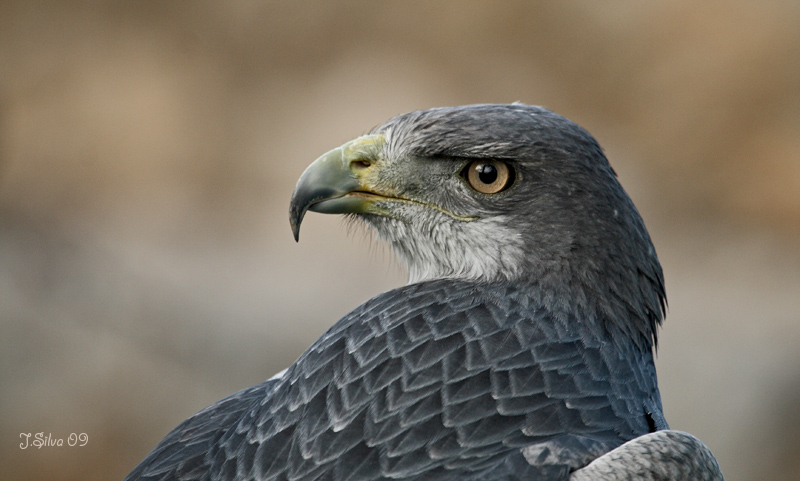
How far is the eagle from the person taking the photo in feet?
7.63

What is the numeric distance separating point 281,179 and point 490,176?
7.90 m

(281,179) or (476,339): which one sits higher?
(281,179)

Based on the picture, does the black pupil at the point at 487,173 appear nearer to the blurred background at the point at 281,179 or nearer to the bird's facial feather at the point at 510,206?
the bird's facial feather at the point at 510,206

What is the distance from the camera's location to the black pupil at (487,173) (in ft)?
9.68

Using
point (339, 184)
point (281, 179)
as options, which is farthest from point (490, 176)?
point (281, 179)

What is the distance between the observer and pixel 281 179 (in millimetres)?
10609

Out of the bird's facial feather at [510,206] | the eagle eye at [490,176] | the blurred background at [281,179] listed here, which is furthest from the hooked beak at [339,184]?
the blurred background at [281,179]

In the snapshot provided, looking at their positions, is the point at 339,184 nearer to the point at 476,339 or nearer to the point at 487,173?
the point at 487,173

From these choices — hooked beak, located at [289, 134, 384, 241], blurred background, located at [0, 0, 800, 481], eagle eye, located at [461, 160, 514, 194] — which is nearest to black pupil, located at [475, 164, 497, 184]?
eagle eye, located at [461, 160, 514, 194]

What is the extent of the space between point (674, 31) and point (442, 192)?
819 centimetres

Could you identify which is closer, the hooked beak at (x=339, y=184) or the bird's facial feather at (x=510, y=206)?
the bird's facial feather at (x=510, y=206)

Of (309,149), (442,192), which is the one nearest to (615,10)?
(309,149)

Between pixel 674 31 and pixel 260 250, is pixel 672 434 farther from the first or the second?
pixel 674 31

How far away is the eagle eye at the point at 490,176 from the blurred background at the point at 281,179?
18.6 ft
